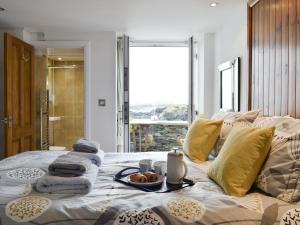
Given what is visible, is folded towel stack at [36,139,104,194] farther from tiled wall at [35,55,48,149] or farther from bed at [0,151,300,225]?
tiled wall at [35,55,48,149]

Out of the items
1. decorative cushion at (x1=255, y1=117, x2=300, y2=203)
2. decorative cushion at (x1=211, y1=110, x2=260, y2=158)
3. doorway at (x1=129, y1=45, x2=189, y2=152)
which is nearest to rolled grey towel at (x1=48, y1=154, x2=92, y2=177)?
decorative cushion at (x1=255, y1=117, x2=300, y2=203)

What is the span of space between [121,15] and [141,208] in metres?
2.66

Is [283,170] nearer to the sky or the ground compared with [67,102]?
nearer to the ground

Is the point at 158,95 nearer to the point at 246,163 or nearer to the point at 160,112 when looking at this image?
the point at 160,112

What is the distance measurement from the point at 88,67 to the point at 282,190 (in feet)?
11.0

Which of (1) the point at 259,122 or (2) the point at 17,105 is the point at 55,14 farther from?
(1) the point at 259,122

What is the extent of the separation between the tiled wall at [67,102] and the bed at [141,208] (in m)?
4.64

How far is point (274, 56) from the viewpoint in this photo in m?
2.26

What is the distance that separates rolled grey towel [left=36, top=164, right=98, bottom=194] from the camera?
4.70 ft

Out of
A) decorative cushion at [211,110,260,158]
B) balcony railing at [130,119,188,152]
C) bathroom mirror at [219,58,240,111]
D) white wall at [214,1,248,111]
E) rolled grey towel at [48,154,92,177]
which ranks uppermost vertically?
white wall at [214,1,248,111]

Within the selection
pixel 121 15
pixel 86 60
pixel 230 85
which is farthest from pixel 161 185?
pixel 86 60

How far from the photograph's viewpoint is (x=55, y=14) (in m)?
3.31

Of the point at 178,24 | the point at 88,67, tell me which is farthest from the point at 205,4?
the point at 88,67

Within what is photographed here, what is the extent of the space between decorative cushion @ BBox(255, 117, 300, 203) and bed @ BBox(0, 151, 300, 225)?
5cm
